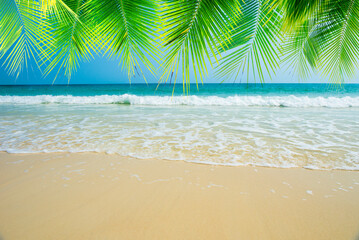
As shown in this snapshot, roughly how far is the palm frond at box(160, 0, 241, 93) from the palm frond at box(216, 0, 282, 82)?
26 cm

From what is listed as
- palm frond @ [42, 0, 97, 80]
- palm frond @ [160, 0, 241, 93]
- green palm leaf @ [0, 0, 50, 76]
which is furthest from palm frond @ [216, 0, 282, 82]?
green palm leaf @ [0, 0, 50, 76]

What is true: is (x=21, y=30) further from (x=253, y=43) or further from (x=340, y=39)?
(x=340, y=39)

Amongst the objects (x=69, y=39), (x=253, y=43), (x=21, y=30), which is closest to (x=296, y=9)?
(x=253, y=43)

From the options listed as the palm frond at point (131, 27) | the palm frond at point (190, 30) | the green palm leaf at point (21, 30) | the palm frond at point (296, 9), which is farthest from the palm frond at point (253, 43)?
the green palm leaf at point (21, 30)

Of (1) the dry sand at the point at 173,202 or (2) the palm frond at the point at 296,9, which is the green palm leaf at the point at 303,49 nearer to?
(2) the palm frond at the point at 296,9

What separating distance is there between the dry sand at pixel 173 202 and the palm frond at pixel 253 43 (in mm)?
916

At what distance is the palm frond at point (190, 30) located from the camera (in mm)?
993

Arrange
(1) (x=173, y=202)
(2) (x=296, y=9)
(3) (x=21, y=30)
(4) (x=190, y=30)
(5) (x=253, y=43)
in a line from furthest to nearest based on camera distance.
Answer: (1) (x=173, y=202)
(3) (x=21, y=30)
(5) (x=253, y=43)
(2) (x=296, y=9)
(4) (x=190, y=30)

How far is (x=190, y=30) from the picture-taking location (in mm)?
1008

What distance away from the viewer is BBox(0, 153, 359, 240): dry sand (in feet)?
4.34

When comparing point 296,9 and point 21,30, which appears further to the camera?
point 21,30

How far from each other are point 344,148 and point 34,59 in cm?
367

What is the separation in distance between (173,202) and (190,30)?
121 cm

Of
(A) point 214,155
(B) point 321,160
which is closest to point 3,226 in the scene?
(A) point 214,155
